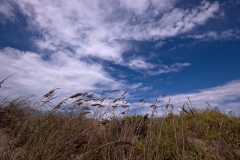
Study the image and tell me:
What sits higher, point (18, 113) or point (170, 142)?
point (18, 113)

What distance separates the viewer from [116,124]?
6.71 meters

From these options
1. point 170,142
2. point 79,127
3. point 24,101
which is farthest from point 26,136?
point 170,142

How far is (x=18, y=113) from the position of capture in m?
8.03

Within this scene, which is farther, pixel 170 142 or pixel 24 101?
pixel 24 101

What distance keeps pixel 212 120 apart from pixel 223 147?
193cm

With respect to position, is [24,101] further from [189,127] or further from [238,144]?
[238,144]

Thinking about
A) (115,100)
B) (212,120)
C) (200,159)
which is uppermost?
(115,100)

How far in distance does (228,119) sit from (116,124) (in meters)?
4.26

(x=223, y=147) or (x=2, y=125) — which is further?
(x=2, y=125)

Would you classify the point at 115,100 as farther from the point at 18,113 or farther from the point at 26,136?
the point at 18,113

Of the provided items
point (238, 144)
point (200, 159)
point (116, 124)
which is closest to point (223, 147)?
point (238, 144)

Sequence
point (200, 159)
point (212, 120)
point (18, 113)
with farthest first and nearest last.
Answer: point (18, 113)
point (212, 120)
point (200, 159)

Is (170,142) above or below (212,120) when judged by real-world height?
below

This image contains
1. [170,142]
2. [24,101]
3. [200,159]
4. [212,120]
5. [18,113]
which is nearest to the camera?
[200,159]
